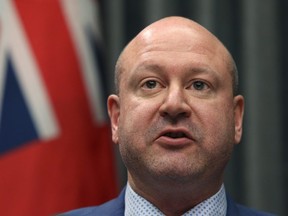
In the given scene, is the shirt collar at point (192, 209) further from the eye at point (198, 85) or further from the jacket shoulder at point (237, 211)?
the eye at point (198, 85)

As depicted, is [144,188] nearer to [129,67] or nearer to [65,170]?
[129,67]

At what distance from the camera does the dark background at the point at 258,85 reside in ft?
6.81

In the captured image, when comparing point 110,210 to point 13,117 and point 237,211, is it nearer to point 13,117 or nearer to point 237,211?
point 237,211

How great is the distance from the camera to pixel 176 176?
109 centimetres

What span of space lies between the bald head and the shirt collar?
18cm

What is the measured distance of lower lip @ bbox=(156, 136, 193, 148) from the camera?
3.54 feet

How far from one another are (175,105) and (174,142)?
55 mm

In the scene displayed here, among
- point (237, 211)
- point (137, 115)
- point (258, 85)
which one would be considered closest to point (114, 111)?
point (137, 115)

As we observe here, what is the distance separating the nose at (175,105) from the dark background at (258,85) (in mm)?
1010

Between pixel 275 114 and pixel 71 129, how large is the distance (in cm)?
66

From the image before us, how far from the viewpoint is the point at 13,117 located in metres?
1.68

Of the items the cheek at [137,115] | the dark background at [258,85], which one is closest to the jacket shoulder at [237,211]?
the cheek at [137,115]

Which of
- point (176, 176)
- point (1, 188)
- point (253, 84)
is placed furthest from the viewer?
point (253, 84)

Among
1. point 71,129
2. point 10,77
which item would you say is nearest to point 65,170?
point 71,129
